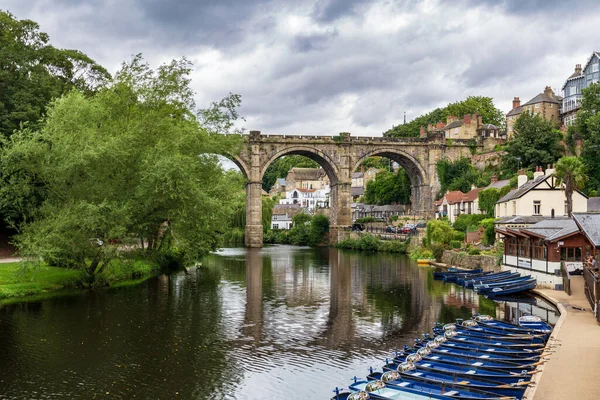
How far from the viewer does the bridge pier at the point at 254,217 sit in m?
79.1

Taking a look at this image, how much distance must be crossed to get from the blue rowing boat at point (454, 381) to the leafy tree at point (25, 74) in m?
32.9

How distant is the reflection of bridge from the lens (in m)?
79.1

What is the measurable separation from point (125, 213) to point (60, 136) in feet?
18.5

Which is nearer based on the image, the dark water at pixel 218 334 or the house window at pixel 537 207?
the dark water at pixel 218 334

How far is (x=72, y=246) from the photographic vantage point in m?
31.5

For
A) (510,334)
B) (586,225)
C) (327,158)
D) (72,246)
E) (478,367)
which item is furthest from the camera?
(327,158)

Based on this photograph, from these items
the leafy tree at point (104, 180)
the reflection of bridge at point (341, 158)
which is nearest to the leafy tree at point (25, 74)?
the leafy tree at point (104, 180)

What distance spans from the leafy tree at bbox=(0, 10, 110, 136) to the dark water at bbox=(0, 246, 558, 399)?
16.4 m

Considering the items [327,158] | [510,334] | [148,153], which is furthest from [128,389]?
[327,158]

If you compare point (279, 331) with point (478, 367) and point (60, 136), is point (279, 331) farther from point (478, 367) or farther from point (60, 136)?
point (60, 136)

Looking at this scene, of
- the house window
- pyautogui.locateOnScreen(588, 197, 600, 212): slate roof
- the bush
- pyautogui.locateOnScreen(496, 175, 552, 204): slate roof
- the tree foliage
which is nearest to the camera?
pyautogui.locateOnScreen(588, 197, 600, 212): slate roof

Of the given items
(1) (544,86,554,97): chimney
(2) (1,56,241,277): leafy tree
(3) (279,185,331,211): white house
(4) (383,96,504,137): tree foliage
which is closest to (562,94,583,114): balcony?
(1) (544,86,554,97): chimney

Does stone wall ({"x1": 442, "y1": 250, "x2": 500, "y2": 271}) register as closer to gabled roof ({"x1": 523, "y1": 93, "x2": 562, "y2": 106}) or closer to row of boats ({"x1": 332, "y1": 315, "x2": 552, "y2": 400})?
row of boats ({"x1": 332, "y1": 315, "x2": 552, "y2": 400})

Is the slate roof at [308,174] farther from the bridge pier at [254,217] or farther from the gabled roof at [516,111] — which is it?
the bridge pier at [254,217]
